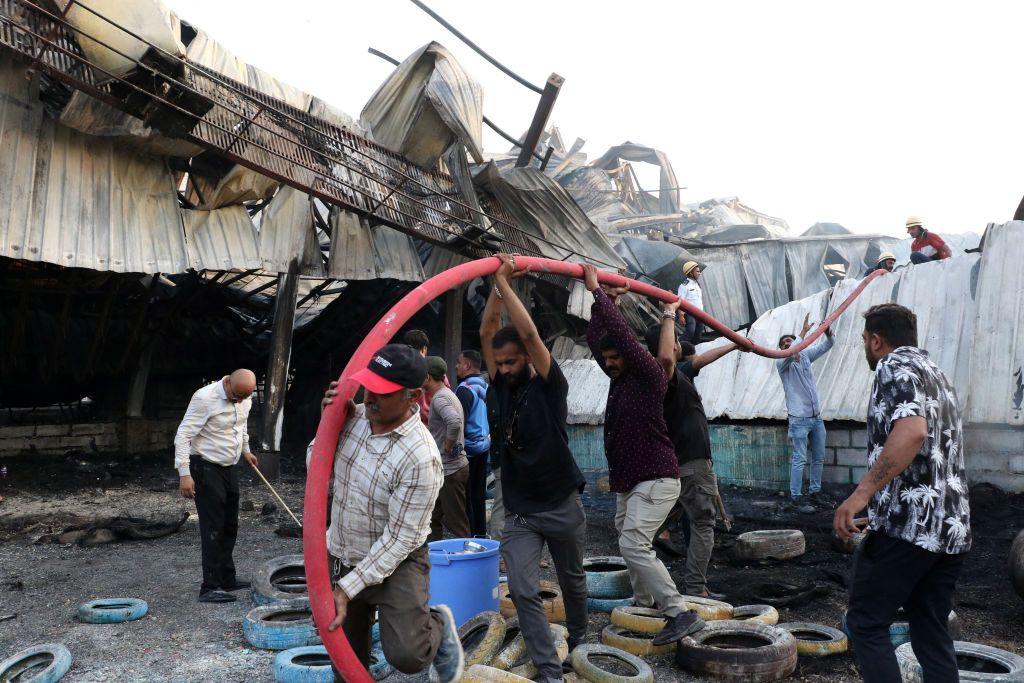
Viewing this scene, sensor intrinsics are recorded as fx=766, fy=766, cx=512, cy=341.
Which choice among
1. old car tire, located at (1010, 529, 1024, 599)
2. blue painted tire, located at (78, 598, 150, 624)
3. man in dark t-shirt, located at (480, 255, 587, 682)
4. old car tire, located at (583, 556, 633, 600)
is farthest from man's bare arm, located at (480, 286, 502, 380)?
old car tire, located at (1010, 529, 1024, 599)

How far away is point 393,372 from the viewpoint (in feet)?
10.8

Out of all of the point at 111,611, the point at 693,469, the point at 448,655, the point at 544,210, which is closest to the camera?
the point at 448,655

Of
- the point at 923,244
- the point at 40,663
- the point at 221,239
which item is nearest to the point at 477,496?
the point at 40,663

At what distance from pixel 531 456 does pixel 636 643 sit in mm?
1548

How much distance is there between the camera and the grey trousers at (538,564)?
4246 mm

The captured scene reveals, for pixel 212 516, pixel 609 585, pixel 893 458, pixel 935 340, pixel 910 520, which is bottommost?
pixel 609 585

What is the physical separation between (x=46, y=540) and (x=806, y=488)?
9.22m

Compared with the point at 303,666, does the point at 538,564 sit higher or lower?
higher

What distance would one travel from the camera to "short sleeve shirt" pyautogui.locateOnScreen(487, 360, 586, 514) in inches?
176

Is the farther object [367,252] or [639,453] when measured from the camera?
[367,252]

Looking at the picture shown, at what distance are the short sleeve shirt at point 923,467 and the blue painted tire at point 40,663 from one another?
4639 mm

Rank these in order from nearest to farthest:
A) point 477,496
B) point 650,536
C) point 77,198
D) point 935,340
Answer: point 650,536
point 477,496
point 77,198
point 935,340

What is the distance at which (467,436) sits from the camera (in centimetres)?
745

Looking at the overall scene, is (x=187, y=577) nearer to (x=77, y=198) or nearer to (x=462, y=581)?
(x=462, y=581)
